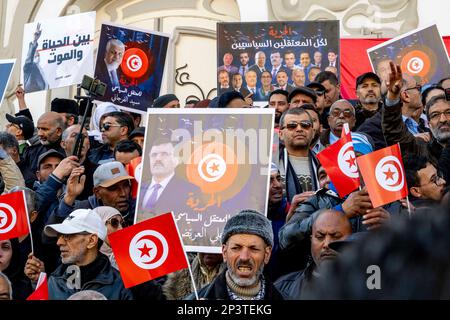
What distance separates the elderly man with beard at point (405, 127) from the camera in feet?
16.8

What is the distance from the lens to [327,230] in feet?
14.8

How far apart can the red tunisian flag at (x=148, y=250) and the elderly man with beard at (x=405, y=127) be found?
144 centimetres

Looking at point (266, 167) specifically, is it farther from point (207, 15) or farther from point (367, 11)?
point (207, 15)

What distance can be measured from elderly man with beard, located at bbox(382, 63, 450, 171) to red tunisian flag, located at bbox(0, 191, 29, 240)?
2.17 m

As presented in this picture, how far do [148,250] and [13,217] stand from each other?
1.26 m

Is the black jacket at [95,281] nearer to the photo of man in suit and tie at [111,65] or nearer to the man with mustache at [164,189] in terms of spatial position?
the man with mustache at [164,189]

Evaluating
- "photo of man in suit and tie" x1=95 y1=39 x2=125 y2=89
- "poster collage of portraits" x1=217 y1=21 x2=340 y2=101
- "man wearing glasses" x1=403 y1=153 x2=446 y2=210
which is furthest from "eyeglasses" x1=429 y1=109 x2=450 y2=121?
"photo of man in suit and tie" x1=95 y1=39 x2=125 y2=89

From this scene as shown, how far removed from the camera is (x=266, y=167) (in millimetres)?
5340

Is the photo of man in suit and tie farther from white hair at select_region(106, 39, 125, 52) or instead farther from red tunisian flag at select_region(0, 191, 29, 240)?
red tunisian flag at select_region(0, 191, 29, 240)

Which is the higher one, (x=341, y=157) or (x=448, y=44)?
(x=448, y=44)

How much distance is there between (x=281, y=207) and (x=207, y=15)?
760 cm
